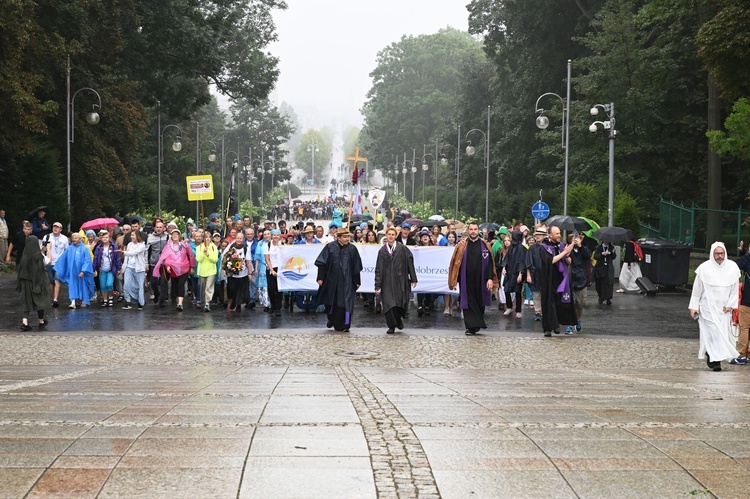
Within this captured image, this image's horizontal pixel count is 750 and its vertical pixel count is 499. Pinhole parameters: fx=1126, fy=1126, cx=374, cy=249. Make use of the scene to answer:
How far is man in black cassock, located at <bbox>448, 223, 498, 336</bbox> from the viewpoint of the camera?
61.4ft

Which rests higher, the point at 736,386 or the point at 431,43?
the point at 431,43

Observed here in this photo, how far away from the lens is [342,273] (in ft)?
61.2

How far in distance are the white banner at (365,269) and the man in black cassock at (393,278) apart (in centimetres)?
371

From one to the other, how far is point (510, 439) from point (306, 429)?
1291 mm

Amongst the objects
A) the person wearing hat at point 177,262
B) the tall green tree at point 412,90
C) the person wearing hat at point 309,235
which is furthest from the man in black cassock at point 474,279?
the tall green tree at point 412,90

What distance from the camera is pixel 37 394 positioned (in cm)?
945

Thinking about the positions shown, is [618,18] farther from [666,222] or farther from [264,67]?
[264,67]

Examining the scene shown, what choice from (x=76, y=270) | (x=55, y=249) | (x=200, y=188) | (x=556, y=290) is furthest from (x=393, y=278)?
(x=200, y=188)

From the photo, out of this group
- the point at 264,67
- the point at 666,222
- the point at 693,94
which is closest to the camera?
the point at 666,222

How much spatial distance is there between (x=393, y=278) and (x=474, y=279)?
1.35 metres

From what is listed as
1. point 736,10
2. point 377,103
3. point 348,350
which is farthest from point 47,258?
point 377,103

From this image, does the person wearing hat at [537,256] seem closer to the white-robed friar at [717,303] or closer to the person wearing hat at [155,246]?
the white-robed friar at [717,303]

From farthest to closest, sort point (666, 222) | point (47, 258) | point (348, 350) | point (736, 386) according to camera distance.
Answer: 1. point (666, 222)
2. point (47, 258)
3. point (348, 350)
4. point (736, 386)

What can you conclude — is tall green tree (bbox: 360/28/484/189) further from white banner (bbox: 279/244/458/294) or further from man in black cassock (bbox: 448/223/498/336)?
man in black cassock (bbox: 448/223/498/336)
